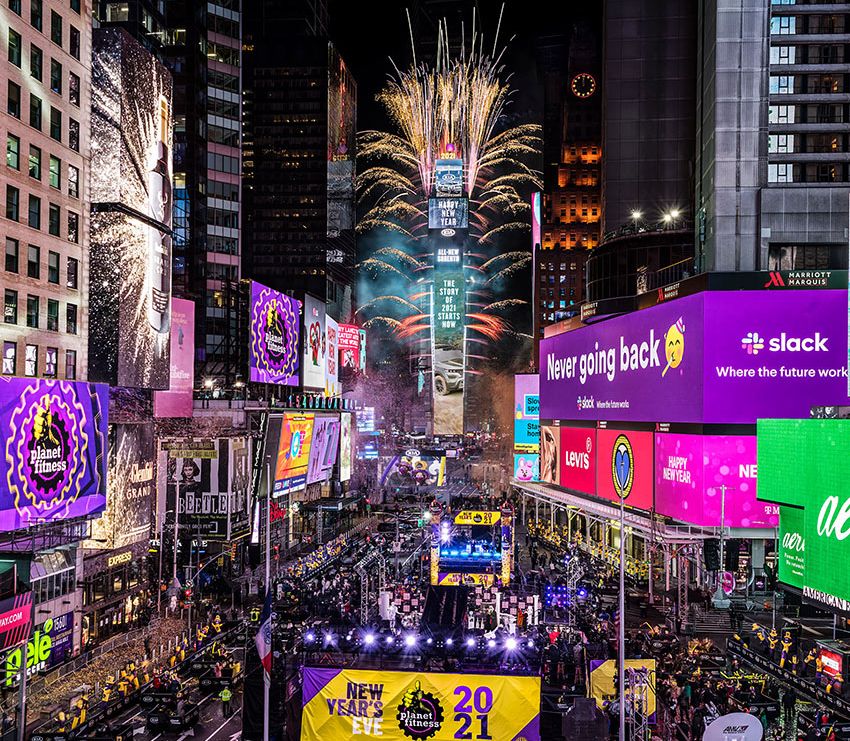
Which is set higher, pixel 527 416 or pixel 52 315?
pixel 52 315

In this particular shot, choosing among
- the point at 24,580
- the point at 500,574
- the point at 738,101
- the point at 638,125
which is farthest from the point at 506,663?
the point at 638,125

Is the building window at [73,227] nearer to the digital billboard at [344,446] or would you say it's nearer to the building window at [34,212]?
the building window at [34,212]

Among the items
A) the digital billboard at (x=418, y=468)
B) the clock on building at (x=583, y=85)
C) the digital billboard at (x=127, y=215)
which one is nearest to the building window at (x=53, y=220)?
the digital billboard at (x=127, y=215)

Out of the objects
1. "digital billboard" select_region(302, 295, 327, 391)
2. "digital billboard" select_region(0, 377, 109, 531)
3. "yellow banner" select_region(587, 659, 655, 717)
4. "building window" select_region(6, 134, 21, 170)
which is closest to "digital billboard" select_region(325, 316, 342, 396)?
"digital billboard" select_region(302, 295, 327, 391)

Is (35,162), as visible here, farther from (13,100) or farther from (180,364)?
(180,364)

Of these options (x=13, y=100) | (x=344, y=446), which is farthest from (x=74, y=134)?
(x=344, y=446)

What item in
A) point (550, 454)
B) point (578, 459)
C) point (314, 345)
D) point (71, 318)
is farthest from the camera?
point (314, 345)

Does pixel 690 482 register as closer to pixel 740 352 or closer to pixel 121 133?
pixel 740 352
